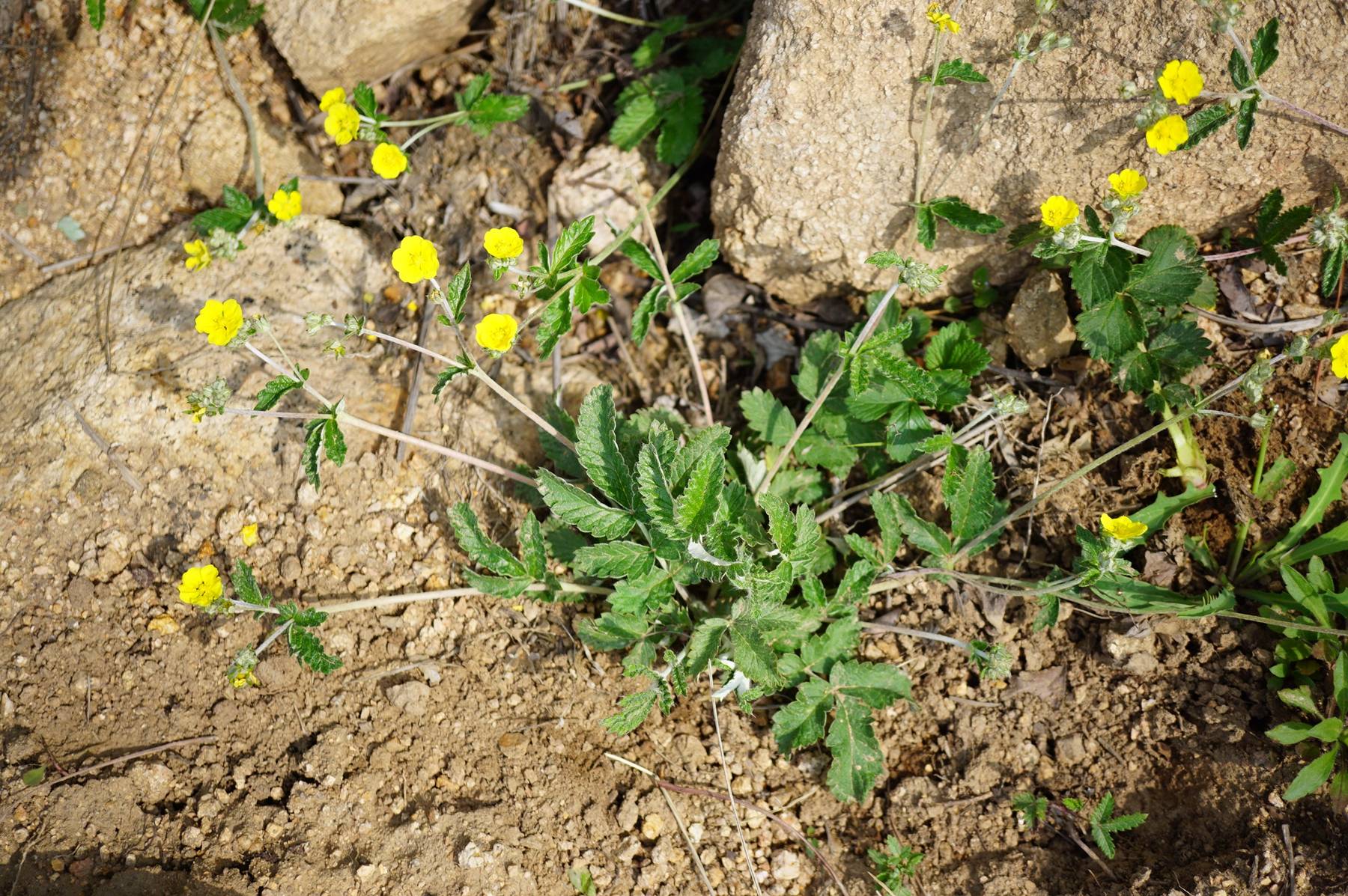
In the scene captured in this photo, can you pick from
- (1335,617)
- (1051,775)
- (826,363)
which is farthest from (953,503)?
(1335,617)

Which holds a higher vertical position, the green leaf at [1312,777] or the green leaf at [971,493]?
the green leaf at [971,493]

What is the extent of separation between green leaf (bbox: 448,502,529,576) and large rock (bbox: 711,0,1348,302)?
1435 millimetres

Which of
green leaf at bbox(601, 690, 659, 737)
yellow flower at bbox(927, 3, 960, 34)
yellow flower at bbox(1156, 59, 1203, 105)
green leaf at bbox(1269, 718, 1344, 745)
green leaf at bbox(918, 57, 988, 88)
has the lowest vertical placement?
green leaf at bbox(1269, 718, 1344, 745)

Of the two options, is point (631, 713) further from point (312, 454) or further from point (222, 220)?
point (222, 220)

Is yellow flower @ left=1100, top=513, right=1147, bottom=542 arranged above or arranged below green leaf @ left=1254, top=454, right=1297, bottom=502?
above

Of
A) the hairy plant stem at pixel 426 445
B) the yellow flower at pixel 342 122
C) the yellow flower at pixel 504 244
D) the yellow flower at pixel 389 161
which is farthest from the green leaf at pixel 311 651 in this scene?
the yellow flower at pixel 342 122

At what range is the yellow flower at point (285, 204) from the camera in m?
3.27

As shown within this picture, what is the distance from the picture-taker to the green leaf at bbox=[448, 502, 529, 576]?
8.82 feet

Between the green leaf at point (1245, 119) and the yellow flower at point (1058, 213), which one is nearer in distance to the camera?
the green leaf at point (1245, 119)

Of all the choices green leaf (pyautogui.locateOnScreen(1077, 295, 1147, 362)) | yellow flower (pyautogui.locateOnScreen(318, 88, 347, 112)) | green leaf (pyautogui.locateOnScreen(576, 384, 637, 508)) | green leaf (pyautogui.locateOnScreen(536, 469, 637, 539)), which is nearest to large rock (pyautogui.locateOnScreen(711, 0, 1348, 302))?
green leaf (pyautogui.locateOnScreen(1077, 295, 1147, 362))

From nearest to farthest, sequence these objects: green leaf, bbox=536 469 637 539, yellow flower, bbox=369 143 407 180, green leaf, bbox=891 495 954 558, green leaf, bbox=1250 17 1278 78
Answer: green leaf, bbox=1250 17 1278 78
green leaf, bbox=536 469 637 539
green leaf, bbox=891 495 954 558
yellow flower, bbox=369 143 407 180

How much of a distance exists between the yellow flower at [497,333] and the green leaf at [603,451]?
289mm

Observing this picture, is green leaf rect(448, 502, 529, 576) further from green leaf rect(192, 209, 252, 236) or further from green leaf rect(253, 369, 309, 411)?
green leaf rect(192, 209, 252, 236)

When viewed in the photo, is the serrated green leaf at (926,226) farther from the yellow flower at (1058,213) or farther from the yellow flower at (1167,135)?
the yellow flower at (1167,135)
